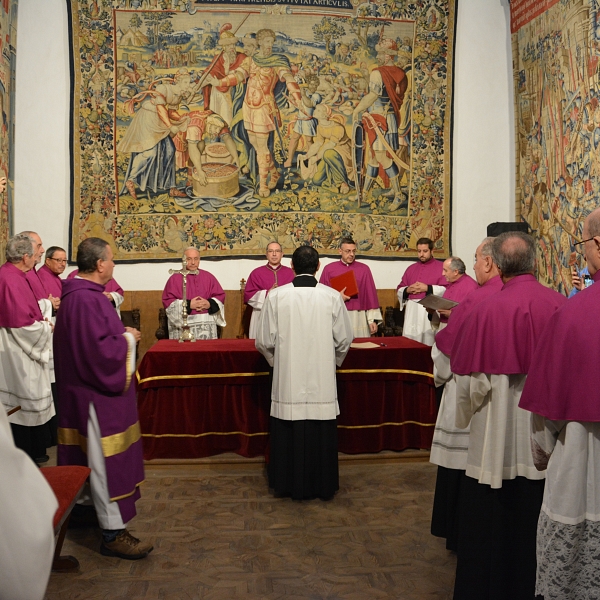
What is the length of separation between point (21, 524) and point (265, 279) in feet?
26.5

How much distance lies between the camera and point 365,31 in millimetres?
10523

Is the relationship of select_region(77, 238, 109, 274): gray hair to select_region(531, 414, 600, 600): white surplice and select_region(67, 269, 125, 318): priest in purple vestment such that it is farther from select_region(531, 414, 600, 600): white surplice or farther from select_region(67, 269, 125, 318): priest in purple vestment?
select_region(67, 269, 125, 318): priest in purple vestment

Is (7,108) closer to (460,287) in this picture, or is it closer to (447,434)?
(460,287)

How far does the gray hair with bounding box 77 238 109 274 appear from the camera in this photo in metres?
4.25

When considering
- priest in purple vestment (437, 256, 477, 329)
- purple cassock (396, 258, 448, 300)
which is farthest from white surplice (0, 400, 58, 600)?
purple cassock (396, 258, 448, 300)

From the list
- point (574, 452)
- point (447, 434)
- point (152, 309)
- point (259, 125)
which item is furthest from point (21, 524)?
point (259, 125)

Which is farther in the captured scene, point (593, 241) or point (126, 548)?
point (126, 548)

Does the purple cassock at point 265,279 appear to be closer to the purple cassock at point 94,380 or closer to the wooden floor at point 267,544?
the wooden floor at point 267,544

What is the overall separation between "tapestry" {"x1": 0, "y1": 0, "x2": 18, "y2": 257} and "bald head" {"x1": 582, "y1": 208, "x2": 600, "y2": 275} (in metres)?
7.95

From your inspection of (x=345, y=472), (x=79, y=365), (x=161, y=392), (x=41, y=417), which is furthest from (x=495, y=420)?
(x=41, y=417)

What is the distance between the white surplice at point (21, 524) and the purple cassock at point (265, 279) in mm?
7961

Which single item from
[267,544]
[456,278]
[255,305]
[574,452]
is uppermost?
[456,278]

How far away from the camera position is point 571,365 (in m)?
2.64

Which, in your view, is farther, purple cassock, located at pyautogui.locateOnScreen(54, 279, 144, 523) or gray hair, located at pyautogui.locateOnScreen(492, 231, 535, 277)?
purple cassock, located at pyautogui.locateOnScreen(54, 279, 144, 523)
